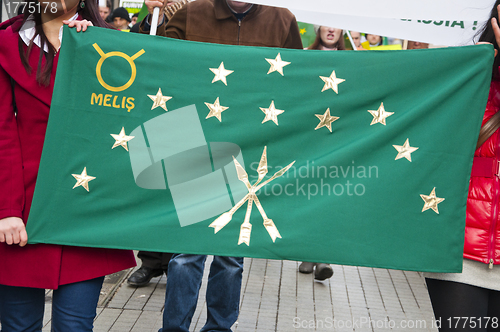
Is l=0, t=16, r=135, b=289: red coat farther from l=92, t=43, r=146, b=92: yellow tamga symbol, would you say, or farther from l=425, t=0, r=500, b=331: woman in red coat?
l=425, t=0, r=500, b=331: woman in red coat

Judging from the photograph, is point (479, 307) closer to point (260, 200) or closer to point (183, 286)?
point (260, 200)

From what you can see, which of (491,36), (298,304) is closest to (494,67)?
(491,36)

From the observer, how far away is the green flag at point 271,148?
2.23 meters

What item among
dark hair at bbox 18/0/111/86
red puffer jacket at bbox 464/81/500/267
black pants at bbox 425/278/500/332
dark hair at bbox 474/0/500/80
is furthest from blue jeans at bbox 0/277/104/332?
dark hair at bbox 474/0/500/80

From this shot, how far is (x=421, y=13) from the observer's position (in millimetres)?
2340

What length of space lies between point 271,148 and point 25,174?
1.08 m

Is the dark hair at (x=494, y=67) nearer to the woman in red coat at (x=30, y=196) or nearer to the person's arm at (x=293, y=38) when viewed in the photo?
the person's arm at (x=293, y=38)

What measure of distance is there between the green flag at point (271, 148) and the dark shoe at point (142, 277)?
79.3 inches

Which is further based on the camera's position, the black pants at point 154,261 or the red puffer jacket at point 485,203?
the black pants at point 154,261

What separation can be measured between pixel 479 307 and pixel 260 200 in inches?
40.8

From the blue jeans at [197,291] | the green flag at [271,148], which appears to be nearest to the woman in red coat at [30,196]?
the green flag at [271,148]

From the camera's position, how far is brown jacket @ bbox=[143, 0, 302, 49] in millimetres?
2889

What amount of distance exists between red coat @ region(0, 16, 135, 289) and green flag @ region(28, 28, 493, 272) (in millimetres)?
115

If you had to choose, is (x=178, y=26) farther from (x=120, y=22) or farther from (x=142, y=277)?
(x=120, y=22)
